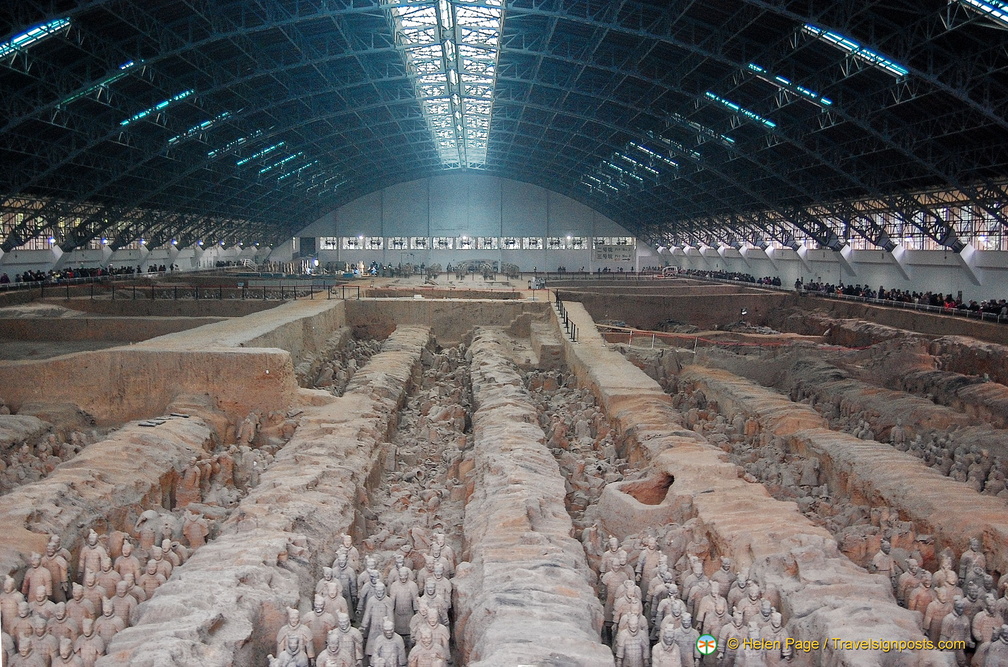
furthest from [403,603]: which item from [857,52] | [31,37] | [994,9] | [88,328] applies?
[31,37]

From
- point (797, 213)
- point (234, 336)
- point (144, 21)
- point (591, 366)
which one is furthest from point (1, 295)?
point (797, 213)

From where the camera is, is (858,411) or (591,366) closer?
(858,411)

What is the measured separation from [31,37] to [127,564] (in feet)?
47.5

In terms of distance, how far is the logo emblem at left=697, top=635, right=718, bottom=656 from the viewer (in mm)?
5988

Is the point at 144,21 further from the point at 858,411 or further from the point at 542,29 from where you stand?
the point at 858,411

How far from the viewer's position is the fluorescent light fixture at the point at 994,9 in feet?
44.3

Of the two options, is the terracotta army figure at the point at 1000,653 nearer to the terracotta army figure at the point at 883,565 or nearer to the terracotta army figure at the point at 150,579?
the terracotta army figure at the point at 883,565

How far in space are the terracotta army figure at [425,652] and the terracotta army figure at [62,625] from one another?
2472mm

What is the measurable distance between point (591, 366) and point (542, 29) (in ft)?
37.0

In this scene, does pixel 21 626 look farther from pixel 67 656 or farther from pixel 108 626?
pixel 108 626

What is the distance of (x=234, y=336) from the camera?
1509 centimetres

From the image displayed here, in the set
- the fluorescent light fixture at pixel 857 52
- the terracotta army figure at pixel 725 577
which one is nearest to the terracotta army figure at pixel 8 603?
the terracotta army figure at pixel 725 577

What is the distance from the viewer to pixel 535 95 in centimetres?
2945

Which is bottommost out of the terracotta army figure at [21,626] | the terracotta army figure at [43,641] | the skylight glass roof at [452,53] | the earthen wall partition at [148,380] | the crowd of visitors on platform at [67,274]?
the terracotta army figure at [43,641]
